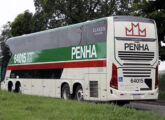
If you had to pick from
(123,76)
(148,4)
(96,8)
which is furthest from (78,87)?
(96,8)

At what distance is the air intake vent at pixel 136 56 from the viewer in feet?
51.5

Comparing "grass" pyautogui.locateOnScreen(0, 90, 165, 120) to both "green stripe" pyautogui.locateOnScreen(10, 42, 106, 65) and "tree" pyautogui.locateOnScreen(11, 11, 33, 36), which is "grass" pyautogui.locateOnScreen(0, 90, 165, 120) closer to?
"green stripe" pyautogui.locateOnScreen(10, 42, 106, 65)

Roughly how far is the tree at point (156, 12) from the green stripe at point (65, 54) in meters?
6.45

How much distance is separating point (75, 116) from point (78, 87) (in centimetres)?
731

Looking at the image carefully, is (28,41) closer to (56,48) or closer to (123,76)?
(56,48)

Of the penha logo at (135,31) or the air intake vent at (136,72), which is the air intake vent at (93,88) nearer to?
the air intake vent at (136,72)

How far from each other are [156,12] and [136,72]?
8174mm

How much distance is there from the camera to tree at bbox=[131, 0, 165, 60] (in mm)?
23266

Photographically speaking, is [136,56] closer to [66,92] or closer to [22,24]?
[66,92]

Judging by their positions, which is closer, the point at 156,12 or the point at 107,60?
the point at 107,60

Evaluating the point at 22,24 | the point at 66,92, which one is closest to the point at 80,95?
the point at 66,92

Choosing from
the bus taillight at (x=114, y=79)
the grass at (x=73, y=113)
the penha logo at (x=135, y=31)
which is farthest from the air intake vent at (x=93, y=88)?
the grass at (x=73, y=113)

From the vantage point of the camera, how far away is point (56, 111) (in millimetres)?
11852

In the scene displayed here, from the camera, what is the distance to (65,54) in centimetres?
1881
